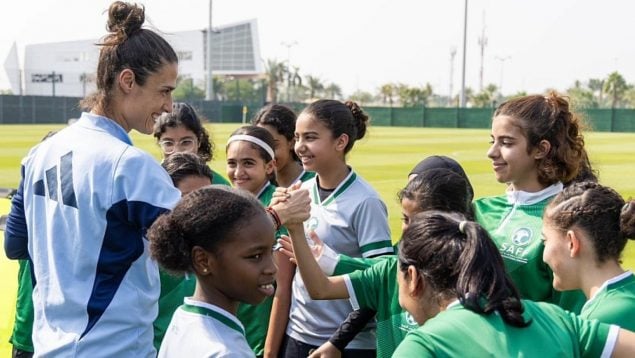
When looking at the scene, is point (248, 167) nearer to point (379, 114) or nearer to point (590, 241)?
point (590, 241)

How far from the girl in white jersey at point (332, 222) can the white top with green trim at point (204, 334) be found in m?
1.67

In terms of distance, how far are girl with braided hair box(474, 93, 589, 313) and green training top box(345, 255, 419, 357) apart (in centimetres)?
58

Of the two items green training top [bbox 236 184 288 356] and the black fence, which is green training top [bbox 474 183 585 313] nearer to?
green training top [bbox 236 184 288 356]

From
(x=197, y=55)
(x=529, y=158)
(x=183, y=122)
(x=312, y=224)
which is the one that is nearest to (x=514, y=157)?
(x=529, y=158)

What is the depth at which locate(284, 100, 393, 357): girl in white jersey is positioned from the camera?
14.0ft

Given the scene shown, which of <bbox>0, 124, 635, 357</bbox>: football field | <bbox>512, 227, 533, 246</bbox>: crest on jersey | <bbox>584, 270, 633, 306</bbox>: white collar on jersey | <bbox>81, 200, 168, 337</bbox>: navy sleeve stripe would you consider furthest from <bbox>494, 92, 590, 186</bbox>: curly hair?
<bbox>0, 124, 635, 357</bbox>: football field

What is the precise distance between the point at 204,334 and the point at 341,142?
7.92 ft

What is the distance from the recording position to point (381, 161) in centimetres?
2269

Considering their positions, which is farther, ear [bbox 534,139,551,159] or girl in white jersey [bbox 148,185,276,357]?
ear [bbox 534,139,551,159]

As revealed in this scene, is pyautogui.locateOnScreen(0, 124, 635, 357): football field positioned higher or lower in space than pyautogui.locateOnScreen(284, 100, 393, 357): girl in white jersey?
lower

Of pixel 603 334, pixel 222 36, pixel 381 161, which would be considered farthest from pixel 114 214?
pixel 222 36

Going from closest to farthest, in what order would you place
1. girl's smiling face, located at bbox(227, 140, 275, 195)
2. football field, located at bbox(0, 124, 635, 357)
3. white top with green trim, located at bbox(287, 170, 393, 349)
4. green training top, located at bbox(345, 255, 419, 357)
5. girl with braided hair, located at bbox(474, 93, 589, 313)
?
green training top, located at bbox(345, 255, 419, 357)
girl with braided hair, located at bbox(474, 93, 589, 313)
white top with green trim, located at bbox(287, 170, 393, 349)
girl's smiling face, located at bbox(227, 140, 275, 195)
football field, located at bbox(0, 124, 635, 357)

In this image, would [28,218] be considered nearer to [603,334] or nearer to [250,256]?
[250,256]

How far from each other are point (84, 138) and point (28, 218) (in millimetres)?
378
